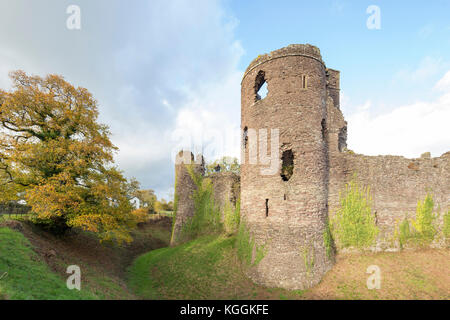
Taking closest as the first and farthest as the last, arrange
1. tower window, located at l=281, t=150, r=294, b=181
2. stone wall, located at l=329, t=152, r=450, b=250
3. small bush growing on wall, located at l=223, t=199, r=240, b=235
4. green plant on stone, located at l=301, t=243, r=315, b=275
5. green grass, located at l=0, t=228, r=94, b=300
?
green grass, located at l=0, t=228, r=94, b=300 → green plant on stone, located at l=301, t=243, r=315, b=275 → stone wall, located at l=329, t=152, r=450, b=250 → tower window, located at l=281, t=150, r=294, b=181 → small bush growing on wall, located at l=223, t=199, r=240, b=235

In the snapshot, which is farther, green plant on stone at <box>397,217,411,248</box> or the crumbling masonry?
green plant on stone at <box>397,217,411,248</box>

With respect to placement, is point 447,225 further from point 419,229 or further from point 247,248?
point 247,248

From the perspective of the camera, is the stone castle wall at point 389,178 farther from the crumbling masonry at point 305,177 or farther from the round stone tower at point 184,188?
the round stone tower at point 184,188

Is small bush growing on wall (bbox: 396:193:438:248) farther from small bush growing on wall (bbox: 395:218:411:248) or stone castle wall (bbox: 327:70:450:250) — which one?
stone castle wall (bbox: 327:70:450:250)

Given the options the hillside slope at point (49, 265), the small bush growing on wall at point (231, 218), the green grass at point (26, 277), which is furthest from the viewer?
the small bush growing on wall at point (231, 218)

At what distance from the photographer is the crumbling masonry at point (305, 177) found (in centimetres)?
1072

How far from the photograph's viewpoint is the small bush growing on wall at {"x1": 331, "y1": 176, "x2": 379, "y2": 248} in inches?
464

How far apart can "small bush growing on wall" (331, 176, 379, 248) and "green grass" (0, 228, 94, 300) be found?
13.0 meters

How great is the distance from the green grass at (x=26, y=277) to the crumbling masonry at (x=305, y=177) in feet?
29.3

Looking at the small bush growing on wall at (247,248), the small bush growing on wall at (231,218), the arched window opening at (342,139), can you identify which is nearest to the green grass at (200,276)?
the small bush growing on wall at (247,248)

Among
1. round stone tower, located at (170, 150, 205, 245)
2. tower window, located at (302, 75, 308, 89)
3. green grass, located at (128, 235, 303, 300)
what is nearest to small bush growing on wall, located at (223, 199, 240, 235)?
green grass, located at (128, 235, 303, 300)

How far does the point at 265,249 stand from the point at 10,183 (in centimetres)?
1550

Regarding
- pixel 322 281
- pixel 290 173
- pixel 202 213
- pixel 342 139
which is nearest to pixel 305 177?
pixel 290 173
